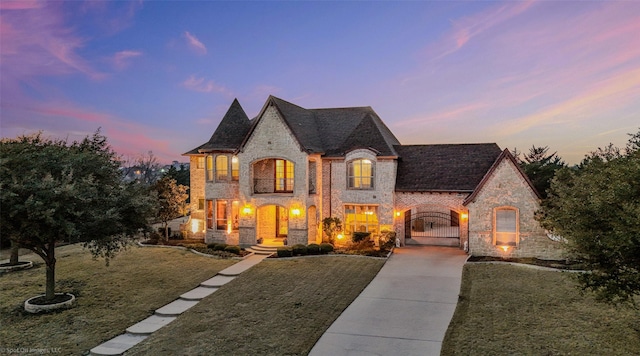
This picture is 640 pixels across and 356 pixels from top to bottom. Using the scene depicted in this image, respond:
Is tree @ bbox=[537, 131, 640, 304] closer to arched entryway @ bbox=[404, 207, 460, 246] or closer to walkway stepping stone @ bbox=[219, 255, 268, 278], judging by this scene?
walkway stepping stone @ bbox=[219, 255, 268, 278]

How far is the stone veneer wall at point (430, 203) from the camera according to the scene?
79.6 feet

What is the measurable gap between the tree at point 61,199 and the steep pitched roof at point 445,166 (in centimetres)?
1642

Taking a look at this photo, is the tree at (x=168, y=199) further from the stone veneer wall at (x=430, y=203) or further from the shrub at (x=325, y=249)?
the stone veneer wall at (x=430, y=203)

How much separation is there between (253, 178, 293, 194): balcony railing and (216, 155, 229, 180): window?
229 cm

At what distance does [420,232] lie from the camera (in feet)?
98.2

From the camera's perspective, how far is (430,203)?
25.0 meters

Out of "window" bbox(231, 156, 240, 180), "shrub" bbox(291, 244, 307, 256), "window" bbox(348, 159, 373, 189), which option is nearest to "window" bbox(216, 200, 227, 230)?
"window" bbox(231, 156, 240, 180)

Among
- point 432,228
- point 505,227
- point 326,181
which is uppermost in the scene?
point 326,181

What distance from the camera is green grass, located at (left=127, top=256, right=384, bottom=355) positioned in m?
10.9

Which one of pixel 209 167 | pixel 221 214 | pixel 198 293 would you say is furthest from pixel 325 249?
pixel 209 167

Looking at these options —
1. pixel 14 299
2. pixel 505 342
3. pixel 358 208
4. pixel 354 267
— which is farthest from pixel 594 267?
pixel 14 299

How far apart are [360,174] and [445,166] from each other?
574cm

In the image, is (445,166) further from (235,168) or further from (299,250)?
(235,168)

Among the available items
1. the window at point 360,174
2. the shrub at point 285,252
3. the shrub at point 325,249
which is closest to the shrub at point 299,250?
the shrub at point 285,252
